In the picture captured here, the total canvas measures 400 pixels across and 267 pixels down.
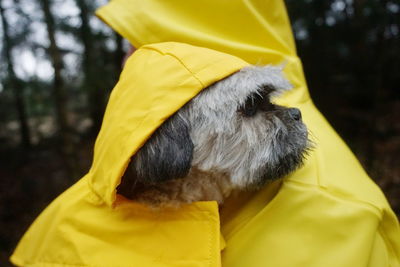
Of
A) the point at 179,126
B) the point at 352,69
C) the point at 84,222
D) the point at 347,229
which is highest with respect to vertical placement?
the point at 179,126

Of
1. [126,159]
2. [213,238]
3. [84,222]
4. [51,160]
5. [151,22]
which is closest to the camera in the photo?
[126,159]

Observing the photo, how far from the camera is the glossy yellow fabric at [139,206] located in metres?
1.68

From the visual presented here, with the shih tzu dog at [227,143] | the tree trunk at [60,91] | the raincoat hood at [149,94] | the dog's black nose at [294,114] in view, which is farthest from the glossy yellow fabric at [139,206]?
the tree trunk at [60,91]

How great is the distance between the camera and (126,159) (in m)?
1.63

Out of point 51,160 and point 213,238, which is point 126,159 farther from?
point 51,160

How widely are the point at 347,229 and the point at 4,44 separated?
8852mm

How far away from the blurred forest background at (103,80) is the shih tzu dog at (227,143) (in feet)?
14.4

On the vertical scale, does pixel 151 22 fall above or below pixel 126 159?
above

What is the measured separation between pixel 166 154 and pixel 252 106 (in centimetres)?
60

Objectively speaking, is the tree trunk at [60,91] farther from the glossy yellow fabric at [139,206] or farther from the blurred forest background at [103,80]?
the glossy yellow fabric at [139,206]

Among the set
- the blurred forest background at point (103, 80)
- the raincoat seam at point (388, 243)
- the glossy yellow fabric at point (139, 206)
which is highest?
the glossy yellow fabric at point (139, 206)

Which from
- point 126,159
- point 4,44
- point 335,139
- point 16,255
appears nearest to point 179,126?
point 126,159

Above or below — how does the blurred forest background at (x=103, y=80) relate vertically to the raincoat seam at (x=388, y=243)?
below

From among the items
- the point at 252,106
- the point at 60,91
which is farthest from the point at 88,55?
the point at 252,106
